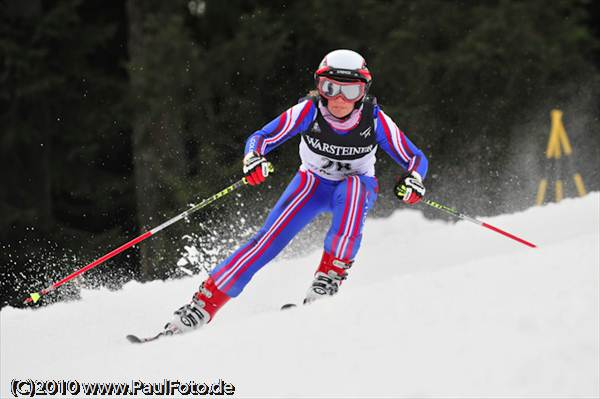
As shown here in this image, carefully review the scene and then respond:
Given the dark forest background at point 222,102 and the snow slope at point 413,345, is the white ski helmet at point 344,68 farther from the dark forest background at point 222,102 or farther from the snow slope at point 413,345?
the dark forest background at point 222,102

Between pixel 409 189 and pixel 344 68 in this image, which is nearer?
pixel 344 68

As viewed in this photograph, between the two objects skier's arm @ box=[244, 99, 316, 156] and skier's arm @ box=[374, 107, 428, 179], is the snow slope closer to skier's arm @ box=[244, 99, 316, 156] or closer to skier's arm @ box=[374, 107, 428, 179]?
skier's arm @ box=[374, 107, 428, 179]

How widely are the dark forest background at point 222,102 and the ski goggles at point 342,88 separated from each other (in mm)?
6022

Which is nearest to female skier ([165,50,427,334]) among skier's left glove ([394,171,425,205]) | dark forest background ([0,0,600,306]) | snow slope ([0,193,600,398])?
skier's left glove ([394,171,425,205])

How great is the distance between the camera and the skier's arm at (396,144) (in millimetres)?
4578

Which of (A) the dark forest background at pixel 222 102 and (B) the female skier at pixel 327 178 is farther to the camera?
(A) the dark forest background at pixel 222 102

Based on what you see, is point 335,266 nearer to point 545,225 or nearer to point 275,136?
point 275,136

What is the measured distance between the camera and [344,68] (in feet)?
14.2

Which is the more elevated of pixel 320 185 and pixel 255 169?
pixel 255 169

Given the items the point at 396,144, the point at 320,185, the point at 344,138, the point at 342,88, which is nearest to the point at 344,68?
the point at 342,88

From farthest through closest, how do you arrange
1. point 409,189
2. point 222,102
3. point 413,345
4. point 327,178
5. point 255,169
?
point 222,102 < point 327,178 < point 409,189 < point 255,169 < point 413,345

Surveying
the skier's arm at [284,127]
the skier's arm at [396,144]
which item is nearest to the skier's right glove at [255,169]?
the skier's arm at [284,127]

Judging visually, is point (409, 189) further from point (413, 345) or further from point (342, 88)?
point (413, 345)

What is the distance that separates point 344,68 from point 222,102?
22.9ft
